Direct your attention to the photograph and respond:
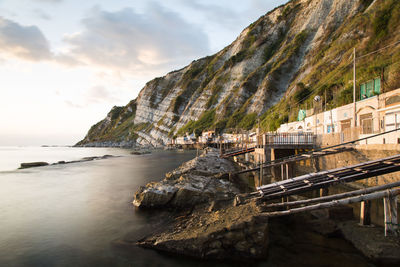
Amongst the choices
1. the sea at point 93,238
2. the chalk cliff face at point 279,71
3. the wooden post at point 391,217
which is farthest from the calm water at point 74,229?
the chalk cliff face at point 279,71

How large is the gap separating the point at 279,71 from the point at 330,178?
Result: 91087mm

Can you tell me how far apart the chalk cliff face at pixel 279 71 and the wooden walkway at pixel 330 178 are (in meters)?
24.3

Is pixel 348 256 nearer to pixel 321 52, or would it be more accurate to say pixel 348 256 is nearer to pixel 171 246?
pixel 171 246

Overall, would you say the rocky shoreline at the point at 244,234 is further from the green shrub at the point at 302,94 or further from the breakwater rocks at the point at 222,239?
the green shrub at the point at 302,94

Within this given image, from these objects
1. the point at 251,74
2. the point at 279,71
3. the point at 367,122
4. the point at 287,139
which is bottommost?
the point at 287,139

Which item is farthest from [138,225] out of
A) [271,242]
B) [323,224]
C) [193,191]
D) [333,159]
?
[333,159]

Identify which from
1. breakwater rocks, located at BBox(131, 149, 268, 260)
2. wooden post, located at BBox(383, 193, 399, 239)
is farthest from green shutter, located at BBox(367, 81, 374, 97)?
breakwater rocks, located at BBox(131, 149, 268, 260)

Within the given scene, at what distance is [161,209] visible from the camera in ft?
49.6

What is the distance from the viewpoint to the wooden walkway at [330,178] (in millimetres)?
11367

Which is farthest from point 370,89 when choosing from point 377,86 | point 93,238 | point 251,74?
point 251,74

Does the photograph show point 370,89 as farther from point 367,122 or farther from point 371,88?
point 367,122

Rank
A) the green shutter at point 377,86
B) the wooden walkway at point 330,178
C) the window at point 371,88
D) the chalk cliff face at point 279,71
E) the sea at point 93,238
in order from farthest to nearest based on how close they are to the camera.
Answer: the chalk cliff face at point 279,71, the window at point 371,88, the green shutter at point 377,86, the wooden walkway at point 330,178, the sea at point 93,238

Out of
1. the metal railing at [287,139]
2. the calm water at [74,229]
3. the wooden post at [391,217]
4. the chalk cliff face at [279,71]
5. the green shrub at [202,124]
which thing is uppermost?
the chalk cliff face at [279,71]

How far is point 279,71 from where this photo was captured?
93.6 meters
